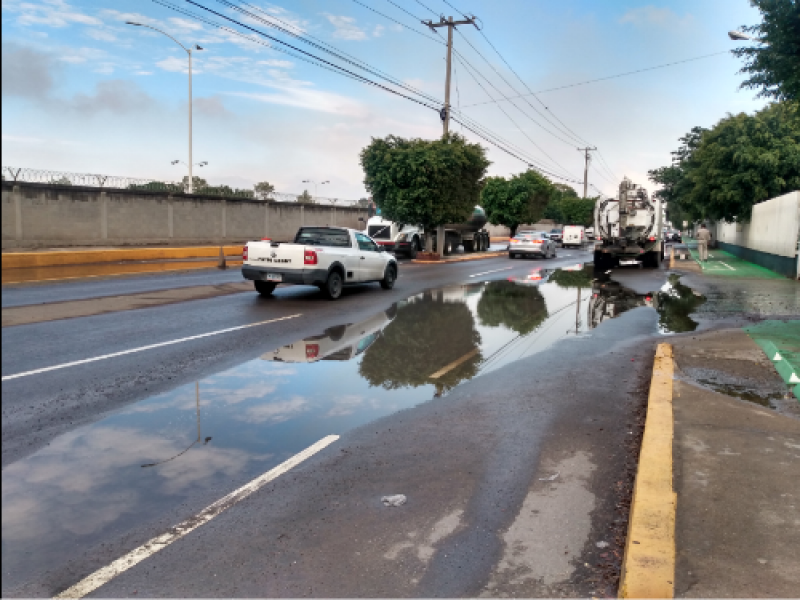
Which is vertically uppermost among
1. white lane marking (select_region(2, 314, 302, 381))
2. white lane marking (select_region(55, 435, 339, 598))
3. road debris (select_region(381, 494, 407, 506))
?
white lane marking (select_region(2, 314, 302, 381))

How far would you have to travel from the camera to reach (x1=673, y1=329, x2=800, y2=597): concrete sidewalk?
11.5 ft

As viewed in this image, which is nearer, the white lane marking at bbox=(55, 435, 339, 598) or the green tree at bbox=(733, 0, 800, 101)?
the white lane marking at bbox=(55, 435, 339, 598)

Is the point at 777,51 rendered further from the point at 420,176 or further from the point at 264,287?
the point at 420,176

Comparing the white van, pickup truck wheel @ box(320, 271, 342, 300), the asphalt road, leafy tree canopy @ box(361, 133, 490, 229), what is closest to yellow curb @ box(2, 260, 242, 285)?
pickup truck wheel @ box(320, 271, 342, 300)

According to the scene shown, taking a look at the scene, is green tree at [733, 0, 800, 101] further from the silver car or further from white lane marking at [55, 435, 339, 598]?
the silver car

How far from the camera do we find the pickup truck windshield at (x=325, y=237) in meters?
16.4

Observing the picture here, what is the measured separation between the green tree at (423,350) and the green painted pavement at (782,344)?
3.86 metres

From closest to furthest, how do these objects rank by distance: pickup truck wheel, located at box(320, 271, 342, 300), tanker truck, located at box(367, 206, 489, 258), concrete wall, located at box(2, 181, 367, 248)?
pickup truck wheel, located at box(320, 271, 342, 300)
concrete wall, located at box(2, 181, 367, 248)
tanker truck, located at box(367, 206, 489, 258)

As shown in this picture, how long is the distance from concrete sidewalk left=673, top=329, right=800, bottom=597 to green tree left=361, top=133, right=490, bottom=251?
2437cm

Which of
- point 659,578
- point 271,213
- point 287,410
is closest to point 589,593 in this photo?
point 659,578

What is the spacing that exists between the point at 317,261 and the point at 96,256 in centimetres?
1290

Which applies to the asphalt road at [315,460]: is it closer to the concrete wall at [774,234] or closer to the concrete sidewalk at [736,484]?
the concrete sidewalk at [736,484]

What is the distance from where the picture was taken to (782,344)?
10.4 m

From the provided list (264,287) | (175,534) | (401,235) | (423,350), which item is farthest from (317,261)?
(401,235)
